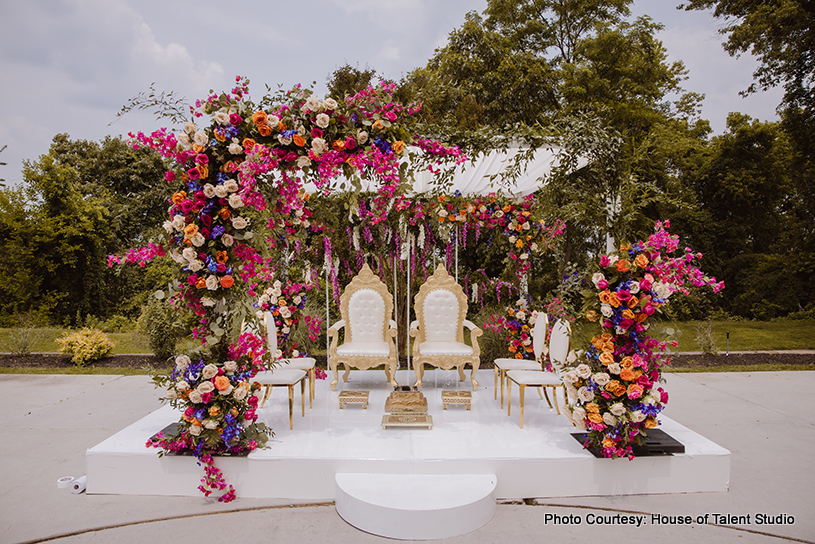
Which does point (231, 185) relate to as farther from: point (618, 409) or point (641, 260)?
point (618, 409)

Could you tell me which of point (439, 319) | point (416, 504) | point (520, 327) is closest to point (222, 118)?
point (416, 504)

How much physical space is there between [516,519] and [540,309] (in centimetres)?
308

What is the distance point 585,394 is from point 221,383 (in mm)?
2534

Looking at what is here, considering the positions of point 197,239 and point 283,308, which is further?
point 283,308

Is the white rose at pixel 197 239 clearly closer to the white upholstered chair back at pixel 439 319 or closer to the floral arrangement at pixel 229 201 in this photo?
the floral arrangement at pixel 229 201

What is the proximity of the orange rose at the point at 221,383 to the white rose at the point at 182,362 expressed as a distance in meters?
0.27

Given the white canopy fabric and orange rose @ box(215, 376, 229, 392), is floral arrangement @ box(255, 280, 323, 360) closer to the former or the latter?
the white canopy fabric

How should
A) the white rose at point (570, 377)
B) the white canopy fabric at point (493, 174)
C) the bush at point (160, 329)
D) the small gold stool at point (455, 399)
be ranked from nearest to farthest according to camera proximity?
the white rose at point (570, 377) < the small gold stool at point (455, 399) < the white canopy fabric at point (493, 174) < the bush at point (160, 329)

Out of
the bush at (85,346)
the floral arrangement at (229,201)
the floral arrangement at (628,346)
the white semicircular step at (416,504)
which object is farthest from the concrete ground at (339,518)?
the bush at (85,346)

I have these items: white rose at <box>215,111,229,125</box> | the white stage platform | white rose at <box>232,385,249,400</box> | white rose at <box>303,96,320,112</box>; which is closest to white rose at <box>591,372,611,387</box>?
the white stage platform

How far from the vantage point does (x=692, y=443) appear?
140 inches

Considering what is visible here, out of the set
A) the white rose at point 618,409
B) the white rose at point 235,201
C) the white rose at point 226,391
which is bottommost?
the white rose at point 618,409

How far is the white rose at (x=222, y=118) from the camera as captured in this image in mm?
3174

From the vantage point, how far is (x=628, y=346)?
331 centimetres
